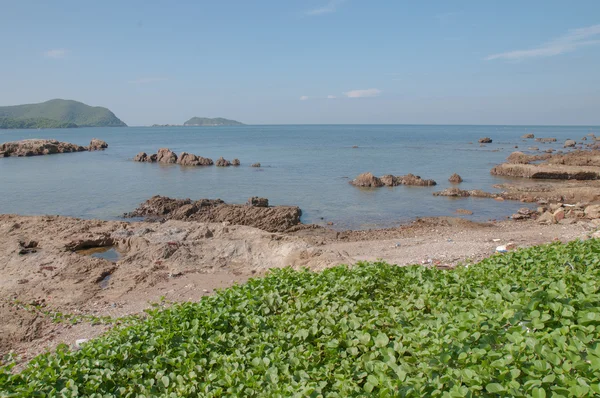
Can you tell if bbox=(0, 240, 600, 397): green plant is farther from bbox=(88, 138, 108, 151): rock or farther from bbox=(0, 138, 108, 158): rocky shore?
bbox=(88, 138, 108, 151): rock

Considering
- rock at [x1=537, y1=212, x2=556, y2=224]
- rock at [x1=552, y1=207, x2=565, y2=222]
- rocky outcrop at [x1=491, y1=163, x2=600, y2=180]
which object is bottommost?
rock at [x1=537, y1=212, x2=556, y2=224]

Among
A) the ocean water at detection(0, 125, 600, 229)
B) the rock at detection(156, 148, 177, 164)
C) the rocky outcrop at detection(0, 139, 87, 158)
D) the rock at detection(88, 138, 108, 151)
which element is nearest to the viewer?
the ocean water at detection(0, 125, 600, 229)

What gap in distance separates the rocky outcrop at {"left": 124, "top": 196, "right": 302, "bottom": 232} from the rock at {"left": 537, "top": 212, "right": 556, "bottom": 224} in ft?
34.5

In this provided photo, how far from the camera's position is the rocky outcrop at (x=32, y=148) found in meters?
55.8

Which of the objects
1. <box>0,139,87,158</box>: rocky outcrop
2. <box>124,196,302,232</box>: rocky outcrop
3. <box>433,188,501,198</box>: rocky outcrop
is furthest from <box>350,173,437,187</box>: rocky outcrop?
<box>0,139,87,158</box>: rocky outcrop

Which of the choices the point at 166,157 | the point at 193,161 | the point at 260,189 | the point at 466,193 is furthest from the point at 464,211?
the point at 166,157

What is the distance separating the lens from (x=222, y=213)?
19969 mm

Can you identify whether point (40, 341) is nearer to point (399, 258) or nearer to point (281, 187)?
point (399, 258)

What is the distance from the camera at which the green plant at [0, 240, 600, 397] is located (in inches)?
146

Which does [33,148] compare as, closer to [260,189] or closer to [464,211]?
[260,189]

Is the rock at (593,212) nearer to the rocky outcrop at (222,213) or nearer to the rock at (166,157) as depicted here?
the rocky outcrop at (222,213)

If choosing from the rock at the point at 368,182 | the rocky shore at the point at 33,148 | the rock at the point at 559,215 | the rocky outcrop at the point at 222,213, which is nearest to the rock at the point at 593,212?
the rock at the point at 559,215

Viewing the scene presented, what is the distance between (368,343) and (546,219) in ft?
56.5

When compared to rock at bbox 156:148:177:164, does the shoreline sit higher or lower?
lower
